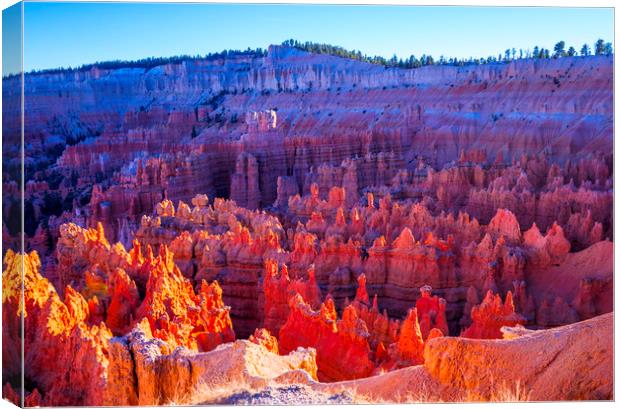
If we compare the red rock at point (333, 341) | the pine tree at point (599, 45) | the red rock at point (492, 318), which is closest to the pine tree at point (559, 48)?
the pine tree at point (599, 45)

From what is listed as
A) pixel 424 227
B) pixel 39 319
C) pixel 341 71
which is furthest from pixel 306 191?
pixel 39 319

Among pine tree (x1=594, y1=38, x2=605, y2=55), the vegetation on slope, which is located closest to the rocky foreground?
the vegetation on slope

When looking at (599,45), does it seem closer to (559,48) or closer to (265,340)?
(559,48)

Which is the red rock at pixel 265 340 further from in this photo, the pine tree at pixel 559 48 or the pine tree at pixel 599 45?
the pine tree at pixel 559 48

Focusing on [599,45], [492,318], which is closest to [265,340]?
[492,318]

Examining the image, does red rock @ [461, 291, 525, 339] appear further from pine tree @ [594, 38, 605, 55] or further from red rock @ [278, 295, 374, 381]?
pine tree @ [594, 38, 605, 55]

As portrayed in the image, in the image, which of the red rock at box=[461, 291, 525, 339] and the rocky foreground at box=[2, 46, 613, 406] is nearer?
the rocky foreground at box=[2, 46, 613, 406]

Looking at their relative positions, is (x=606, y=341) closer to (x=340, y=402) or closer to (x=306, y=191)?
(x=340, y=402)

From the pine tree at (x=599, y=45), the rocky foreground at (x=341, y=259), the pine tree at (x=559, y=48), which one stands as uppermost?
the pine tree at (x=559, y=48)

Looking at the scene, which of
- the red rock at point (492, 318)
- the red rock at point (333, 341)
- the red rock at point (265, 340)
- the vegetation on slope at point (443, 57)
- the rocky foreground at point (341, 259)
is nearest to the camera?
the rocky foreground at point (341, 259)
